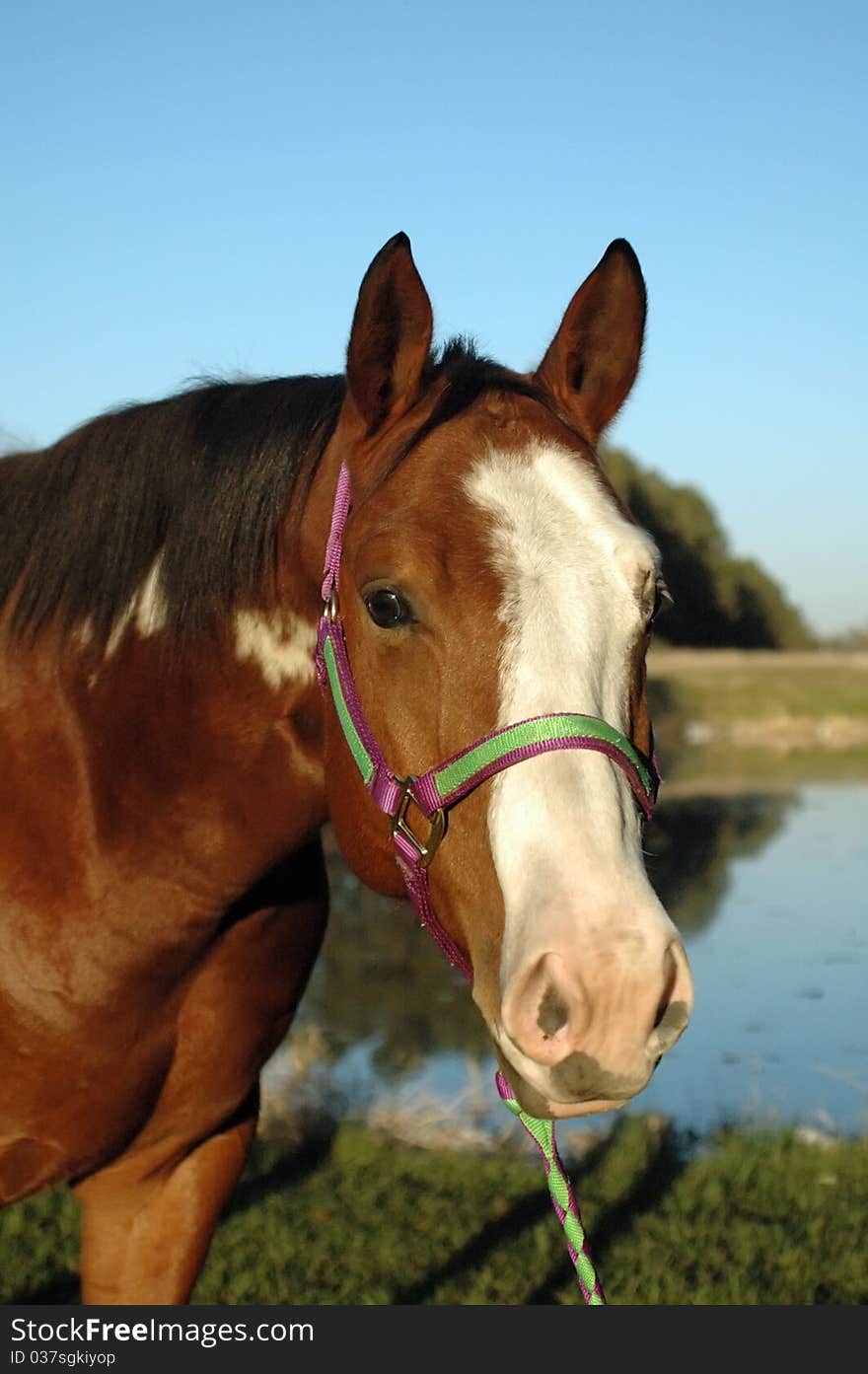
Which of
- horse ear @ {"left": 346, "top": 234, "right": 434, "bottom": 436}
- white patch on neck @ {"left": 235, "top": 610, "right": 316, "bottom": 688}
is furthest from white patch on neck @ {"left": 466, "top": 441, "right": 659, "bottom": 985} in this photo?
Result: white patch on neck @ {"left": 235, "top": 610, "right": 316, "bottom": 688}

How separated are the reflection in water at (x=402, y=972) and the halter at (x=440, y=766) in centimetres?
254

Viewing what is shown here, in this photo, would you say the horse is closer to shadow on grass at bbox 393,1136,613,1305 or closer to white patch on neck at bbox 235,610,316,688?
white patch on neck at bbox 235,610,316,688

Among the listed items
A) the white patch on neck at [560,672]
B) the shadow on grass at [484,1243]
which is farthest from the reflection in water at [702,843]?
the white patch on neck at [560,672]

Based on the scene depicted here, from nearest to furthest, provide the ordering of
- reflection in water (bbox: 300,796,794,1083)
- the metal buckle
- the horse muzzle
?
the horse muzzle
the metal buckle
reflection in water (bbox: 300,796,794,1083)

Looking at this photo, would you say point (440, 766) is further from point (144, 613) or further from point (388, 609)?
point (144, 613)

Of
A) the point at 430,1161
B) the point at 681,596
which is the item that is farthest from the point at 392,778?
the point at 681,596

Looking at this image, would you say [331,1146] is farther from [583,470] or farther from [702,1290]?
[583,470]

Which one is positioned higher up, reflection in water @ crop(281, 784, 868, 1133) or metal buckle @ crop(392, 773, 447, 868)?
metal buckle @ crop(392, 773, 447, 868)

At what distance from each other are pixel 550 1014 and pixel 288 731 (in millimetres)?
1002

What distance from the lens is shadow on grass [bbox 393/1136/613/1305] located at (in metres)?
4.39

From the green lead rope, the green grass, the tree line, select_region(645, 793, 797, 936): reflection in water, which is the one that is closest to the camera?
the green lead rope

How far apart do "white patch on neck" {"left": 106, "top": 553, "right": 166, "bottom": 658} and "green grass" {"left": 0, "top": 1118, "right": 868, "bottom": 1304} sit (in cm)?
262

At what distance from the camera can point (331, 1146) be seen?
5.79 meters

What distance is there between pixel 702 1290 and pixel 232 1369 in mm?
1872
